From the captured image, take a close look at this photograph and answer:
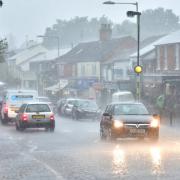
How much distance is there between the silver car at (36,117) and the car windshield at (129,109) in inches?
301

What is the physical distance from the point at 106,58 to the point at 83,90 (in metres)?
4.85

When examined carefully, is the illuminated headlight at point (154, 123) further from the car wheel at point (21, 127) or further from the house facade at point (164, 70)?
the house facade at point (164, 70)

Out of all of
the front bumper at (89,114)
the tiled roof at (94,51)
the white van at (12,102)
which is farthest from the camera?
the tiled roof at (94,51)

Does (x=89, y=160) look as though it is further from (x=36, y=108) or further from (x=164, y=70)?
(x=164, y=70)

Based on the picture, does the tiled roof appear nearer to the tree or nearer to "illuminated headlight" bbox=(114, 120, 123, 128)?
"illuminated headlight" bbox=(114, 120, 123, 128)

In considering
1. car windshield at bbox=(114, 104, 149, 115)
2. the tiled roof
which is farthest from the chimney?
car windshield at bbox=(114, 104, 149, 115)

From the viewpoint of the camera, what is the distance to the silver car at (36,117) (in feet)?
104

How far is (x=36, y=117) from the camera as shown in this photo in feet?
104

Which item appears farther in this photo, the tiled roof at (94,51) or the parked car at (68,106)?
the tiled roof at (94,51)

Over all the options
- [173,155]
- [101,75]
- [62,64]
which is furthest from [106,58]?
[173,155]

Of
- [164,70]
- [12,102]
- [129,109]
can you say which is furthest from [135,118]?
[164,70]

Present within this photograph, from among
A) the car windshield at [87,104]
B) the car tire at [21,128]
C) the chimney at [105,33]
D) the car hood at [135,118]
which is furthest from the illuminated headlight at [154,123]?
the chimney at [105,33]

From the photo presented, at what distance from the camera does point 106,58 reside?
82.0 metres

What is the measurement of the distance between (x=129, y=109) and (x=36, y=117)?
8107 mm
